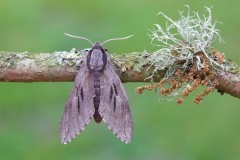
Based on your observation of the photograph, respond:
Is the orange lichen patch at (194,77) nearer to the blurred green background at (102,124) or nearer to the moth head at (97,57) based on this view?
the moth head at (97,57)

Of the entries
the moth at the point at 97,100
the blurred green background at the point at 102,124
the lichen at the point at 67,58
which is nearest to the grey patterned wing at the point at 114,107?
the moth at the point at 97,100

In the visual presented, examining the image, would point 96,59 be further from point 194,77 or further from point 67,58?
point 194,77

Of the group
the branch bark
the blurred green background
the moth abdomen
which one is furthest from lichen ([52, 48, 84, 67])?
the blurred green background

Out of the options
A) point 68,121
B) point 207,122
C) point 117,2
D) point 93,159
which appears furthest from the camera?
point 117,2

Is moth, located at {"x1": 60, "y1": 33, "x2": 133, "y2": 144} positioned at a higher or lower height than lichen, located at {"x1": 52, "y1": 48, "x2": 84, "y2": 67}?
lower

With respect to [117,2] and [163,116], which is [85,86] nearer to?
[163,116]

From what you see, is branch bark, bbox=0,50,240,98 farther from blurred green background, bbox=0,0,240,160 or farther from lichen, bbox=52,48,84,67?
blurred green background, bbox=0,0,240,160

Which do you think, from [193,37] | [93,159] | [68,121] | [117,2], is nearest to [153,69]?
[193,37]
